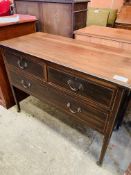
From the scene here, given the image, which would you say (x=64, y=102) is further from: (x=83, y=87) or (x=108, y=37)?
(x=108, y=37)

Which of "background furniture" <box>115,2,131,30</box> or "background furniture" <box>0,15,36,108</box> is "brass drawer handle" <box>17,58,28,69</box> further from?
"background furniture" <box>115,2,131,30</box>

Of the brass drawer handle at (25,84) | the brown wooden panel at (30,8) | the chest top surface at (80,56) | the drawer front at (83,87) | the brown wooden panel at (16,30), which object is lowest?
the brass drawer handle at (25,84)

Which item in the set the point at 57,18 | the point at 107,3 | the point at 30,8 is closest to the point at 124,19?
the point at 107,3

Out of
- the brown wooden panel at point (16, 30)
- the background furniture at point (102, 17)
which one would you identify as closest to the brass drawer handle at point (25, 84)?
the brown wooden panel at point (16, 30)

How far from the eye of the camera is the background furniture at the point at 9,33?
54.5 inches

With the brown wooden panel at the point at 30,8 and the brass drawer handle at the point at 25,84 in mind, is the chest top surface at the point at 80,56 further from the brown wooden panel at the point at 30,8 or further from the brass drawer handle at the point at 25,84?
the brown wooden panel at the point at 30,8

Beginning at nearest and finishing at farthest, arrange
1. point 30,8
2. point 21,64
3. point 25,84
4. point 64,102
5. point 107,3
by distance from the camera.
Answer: point 64,102
point 21,64
point 25,84
point 30,8
point 107,3

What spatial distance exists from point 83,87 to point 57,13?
3.54 ft

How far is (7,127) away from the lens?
4.98 feet

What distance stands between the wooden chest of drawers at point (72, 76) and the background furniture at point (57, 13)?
1.22ft

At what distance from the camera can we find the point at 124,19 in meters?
2.70

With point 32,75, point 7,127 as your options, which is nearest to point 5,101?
point 7,127

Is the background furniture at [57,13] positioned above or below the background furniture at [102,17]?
above

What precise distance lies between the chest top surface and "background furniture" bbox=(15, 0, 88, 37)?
353mm
